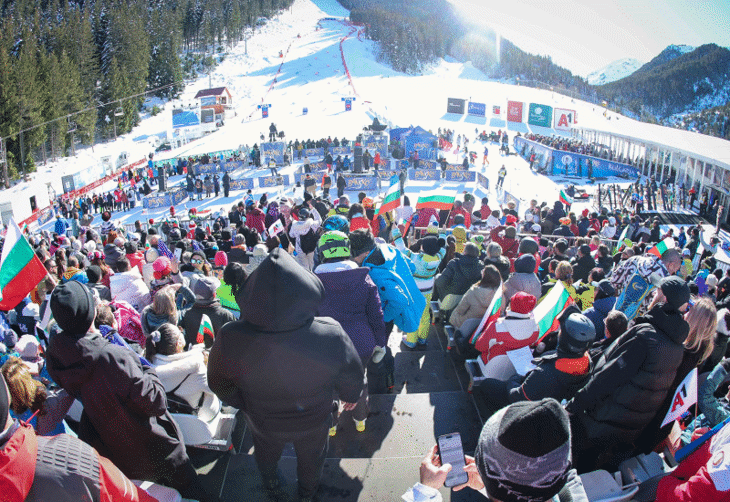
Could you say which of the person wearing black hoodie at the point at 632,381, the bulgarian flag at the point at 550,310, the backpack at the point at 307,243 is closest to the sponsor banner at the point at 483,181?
the backpack at the point at 307,243

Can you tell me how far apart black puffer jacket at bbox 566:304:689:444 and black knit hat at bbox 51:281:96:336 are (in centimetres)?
278

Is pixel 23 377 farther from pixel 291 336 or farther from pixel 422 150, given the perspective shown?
pixel 422 150

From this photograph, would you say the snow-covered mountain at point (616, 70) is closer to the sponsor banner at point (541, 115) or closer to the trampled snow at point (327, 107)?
the trampled snow at point (327, 107)

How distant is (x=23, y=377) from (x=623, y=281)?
578 centimetres

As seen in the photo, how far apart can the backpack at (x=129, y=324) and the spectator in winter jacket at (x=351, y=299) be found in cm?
194

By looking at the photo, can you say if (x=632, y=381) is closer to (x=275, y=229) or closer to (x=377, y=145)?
(x=275, y=229)

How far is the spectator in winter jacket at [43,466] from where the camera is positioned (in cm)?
151

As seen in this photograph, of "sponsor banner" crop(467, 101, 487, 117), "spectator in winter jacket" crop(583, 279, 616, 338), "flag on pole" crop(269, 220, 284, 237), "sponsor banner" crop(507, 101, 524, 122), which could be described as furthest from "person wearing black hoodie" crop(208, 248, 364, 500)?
"sponsor banner" crop(467, 101, 487, 117)

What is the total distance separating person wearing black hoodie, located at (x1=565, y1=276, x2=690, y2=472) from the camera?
8.61 feet

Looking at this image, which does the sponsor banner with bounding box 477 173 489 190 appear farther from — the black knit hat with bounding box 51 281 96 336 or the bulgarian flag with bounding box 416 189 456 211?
the black knit hat with bounding box 51 281 96 336

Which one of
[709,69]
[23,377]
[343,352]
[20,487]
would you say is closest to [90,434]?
[23,377]

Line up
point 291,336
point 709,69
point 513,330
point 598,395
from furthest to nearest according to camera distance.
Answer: point 709,69 → point 513,330 → point 598,395 → point 291,336

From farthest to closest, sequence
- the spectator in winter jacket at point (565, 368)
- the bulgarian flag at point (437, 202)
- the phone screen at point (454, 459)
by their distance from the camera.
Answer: the bulgarian flag at point (437, 202), the spectator in winter jacket at point (565, 368), the phone screen at point (454, 459)

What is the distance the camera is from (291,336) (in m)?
2.29
